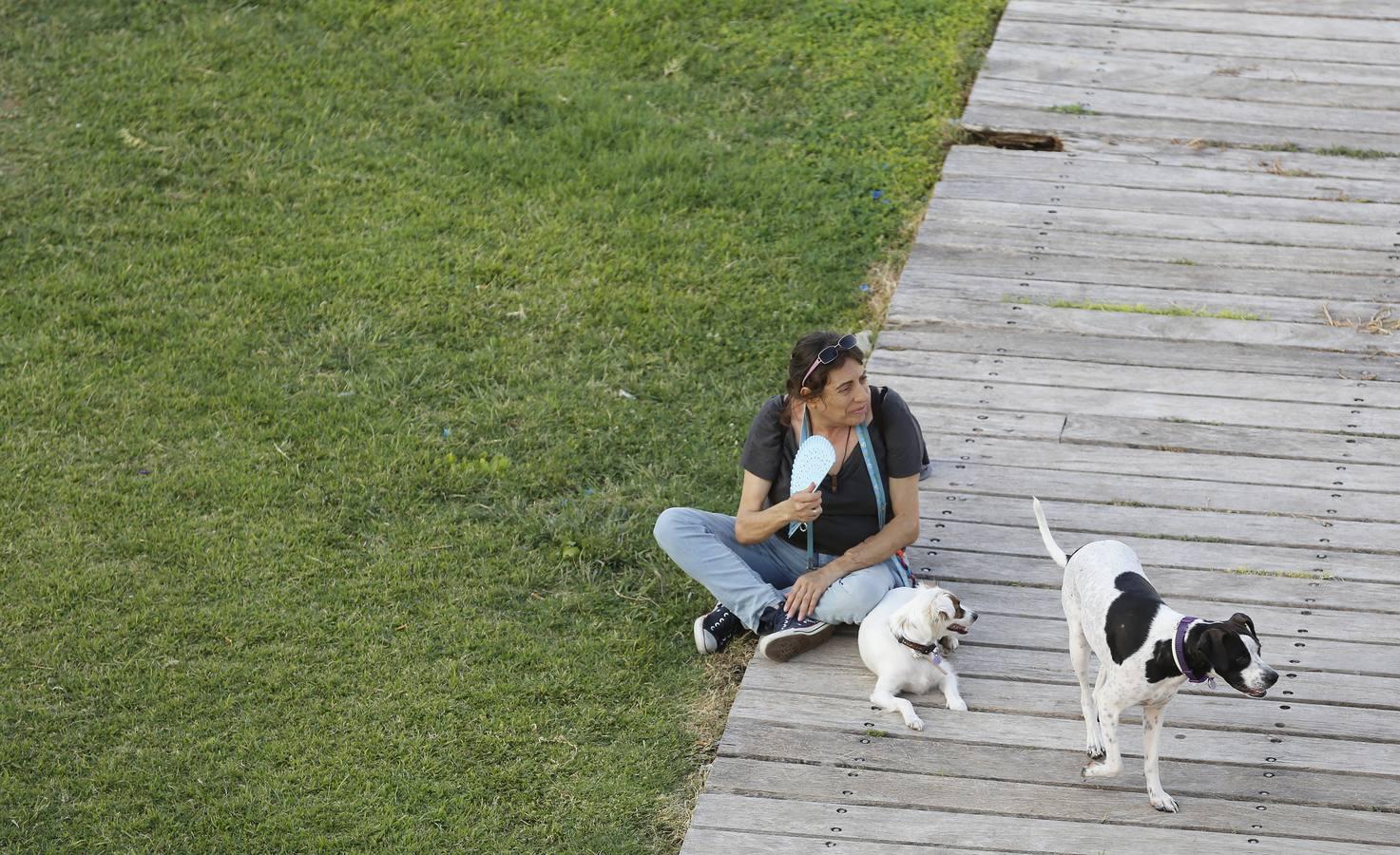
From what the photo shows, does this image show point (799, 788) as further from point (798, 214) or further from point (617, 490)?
point (798, 214)

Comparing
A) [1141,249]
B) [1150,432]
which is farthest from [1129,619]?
[1141,249]

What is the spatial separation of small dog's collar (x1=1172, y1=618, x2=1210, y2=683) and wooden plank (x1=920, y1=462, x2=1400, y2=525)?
1.62m

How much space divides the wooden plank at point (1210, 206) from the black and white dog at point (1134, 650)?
308 centimetres

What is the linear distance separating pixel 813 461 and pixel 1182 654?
1.35 meters

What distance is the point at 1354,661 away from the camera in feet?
14.9

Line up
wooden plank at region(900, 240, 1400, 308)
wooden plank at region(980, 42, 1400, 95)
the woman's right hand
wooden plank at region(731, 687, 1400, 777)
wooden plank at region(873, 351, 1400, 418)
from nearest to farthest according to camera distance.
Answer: wooden plank at region(731, 687, 1400, 777), the woman's right hand, wooden plank at region(873, 351, 1400, 418), wooden plank at region(900, 240, 1400, 308), wooden plank at region(980, 42, 1400, 95)

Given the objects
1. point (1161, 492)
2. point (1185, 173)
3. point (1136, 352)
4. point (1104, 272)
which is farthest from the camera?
point (1185, 173)

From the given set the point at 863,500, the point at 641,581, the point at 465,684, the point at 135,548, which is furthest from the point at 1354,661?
the point at 135,548

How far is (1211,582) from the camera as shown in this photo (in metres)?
4.86

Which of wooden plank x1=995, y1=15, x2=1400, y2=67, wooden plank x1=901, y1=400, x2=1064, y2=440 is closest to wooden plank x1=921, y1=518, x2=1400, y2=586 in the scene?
wooden plank x1=901, y1=400, x2=1064, y2=440

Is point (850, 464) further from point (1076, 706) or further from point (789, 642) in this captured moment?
point (1076, 706)

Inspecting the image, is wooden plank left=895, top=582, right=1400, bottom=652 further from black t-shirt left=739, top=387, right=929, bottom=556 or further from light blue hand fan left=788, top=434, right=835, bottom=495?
light blue hand fan left=788, top=434, right=835, bottom=495

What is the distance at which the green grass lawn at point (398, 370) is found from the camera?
4.55 meters

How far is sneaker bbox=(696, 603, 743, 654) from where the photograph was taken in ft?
16.2
